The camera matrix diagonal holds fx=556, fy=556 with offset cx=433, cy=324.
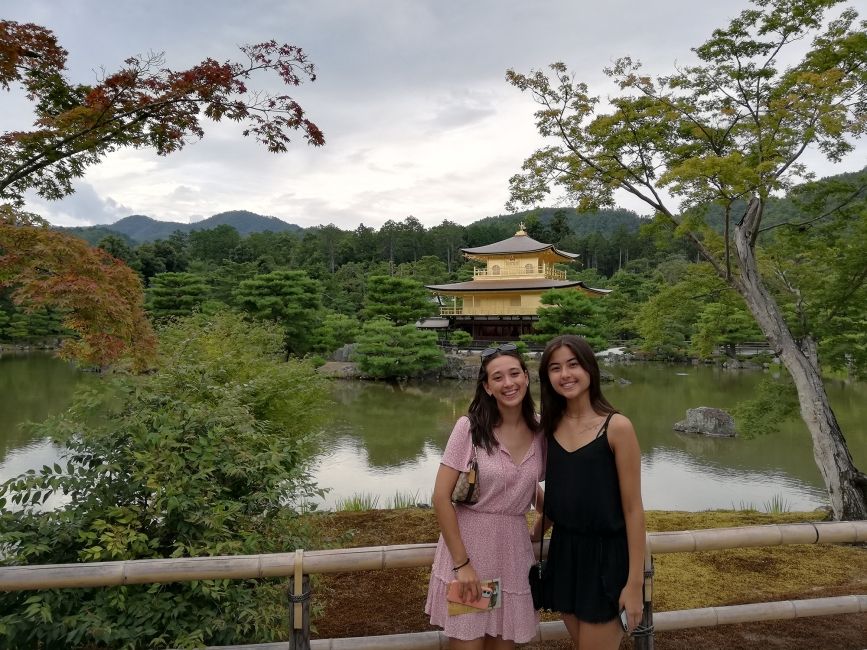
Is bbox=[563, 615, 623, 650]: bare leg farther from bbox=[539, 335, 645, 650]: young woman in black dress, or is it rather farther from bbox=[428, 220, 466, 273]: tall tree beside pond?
bbox=[428, 220, 466, 273]: tall tree beside pond

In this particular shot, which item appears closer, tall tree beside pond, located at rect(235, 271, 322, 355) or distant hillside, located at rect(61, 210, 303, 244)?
tall tree beside pond, located at rect(235, 271, 322, 355)

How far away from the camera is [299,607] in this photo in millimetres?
1565

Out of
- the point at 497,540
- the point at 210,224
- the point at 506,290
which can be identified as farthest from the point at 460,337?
the point at 210,224

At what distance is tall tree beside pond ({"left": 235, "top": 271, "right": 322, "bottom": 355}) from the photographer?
16703 mm

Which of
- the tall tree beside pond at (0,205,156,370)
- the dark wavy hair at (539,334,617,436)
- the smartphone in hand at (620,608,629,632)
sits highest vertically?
the tall tree beside pond at (0,205,156,370)

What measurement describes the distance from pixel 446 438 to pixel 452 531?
8.20 meters

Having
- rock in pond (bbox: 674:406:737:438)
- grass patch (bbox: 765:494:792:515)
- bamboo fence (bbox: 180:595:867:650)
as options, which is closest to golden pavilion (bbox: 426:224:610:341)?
rock in pond (bbox: 674:406:737:438)

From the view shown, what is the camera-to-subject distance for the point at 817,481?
7043 millimetres

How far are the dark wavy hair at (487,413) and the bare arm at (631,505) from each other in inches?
8.5

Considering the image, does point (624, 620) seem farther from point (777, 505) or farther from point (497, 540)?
point (777, 505)

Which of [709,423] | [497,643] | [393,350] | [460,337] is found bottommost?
[709,423]

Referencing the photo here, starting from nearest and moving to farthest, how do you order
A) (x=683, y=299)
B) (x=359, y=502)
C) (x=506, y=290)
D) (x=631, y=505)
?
1. (x=631, y=505)
2. (x=683, y=299)
3. (x=359, y=502)
4. (x=506, y=290)

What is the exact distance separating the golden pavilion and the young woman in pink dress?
60.7ft

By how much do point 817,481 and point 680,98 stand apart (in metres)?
5.30
